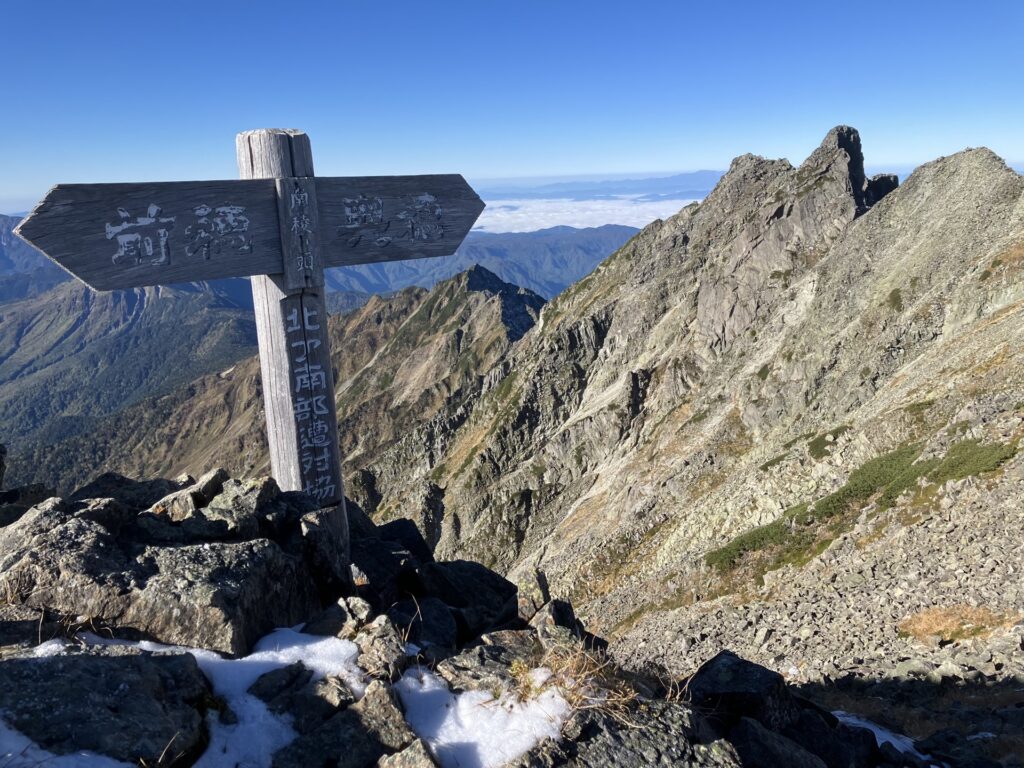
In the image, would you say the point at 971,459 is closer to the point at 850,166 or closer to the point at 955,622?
the point at 955,622

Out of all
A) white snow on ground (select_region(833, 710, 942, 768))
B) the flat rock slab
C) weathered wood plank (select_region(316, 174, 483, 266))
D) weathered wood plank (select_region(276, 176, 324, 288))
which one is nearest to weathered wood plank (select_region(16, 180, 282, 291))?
weathered wood plank (select_region(276, 176, 324, 288))

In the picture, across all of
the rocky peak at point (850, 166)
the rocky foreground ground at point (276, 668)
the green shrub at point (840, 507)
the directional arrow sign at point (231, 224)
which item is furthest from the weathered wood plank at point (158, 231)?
the rocky peak at point (850, 166)

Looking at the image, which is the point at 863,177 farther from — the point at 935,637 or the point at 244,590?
the point at 244,590

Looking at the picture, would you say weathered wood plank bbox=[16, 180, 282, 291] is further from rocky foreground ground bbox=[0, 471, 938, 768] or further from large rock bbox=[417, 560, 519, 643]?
large rock bbox=[417, 560, 519, 643]

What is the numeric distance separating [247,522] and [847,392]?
48.7 m

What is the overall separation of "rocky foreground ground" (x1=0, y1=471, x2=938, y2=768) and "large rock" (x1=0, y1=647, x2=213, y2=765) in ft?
0.04

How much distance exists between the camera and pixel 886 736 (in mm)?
11352

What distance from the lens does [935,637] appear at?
731 inches

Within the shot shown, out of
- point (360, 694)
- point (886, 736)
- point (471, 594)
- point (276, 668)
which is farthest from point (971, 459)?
point (276, 668)

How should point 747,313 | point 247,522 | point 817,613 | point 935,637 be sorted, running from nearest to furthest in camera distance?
1. point 247,522
2. point 935,637
3. point 817,613
4. point 747,313

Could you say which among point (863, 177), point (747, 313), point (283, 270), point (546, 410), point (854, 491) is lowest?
point (546, 410)

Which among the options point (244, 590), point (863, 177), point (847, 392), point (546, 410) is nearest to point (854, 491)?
point (847, 392)

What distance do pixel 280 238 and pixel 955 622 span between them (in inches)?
817

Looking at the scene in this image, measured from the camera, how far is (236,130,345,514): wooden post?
8086 millimetres
